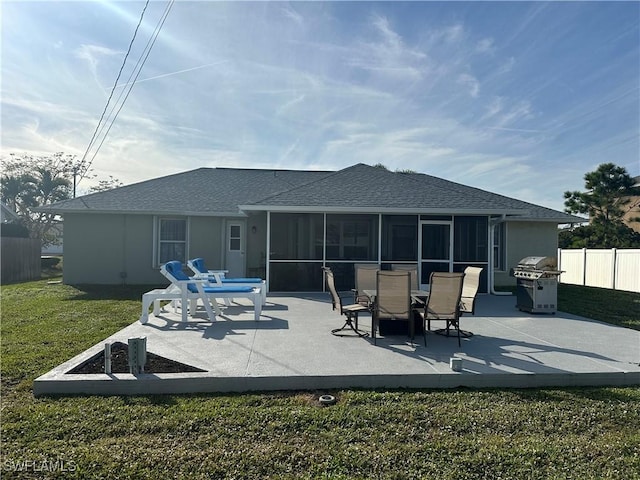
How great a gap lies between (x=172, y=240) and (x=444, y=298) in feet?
36.3

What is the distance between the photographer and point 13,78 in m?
9.09

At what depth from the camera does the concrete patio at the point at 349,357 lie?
4.39 m

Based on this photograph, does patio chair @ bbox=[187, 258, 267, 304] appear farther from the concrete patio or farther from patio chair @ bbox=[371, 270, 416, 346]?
patio chair @ bbox=[371, 270, 416, 346]

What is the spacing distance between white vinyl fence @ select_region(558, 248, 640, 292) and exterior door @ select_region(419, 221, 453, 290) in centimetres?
869

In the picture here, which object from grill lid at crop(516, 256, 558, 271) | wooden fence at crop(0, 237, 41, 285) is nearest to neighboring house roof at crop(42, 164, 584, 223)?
grill lid at crop(516, 256, 558, 271)

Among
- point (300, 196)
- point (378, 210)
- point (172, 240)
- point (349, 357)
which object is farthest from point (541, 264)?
point (172, 240)

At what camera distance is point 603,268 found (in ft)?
56.0

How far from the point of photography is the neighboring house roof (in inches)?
460

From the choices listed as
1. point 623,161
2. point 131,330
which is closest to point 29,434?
point 131,330

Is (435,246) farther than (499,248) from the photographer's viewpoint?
No

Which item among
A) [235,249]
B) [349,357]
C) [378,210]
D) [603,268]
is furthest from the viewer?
[603,268]

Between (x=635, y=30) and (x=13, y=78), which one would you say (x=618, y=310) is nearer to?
(x=635, y=30)

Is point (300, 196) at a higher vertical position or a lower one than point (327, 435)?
higher

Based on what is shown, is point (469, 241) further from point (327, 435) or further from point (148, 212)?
point (148, 212)
